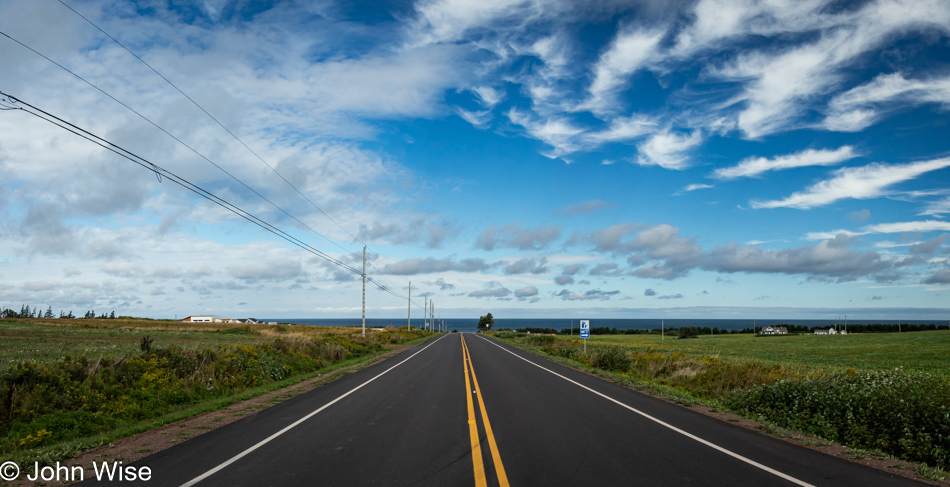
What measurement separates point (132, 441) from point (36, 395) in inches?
146

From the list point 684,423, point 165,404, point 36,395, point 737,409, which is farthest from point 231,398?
point 737,409

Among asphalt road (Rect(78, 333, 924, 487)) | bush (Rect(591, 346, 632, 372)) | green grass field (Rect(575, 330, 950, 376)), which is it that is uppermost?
asphalt road (Rect(78, 333, 924, 487))

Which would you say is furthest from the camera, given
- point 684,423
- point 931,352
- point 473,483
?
point 931,352

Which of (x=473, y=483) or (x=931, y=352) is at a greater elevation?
(x=473, y=483)

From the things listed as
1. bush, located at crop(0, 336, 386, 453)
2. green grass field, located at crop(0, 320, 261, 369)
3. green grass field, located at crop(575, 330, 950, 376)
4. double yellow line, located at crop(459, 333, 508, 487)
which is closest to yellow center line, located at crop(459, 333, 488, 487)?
double yellow line, located at crop(459, 333, 508, 487)

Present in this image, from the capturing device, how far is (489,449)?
291 inches

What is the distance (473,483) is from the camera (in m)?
5.72

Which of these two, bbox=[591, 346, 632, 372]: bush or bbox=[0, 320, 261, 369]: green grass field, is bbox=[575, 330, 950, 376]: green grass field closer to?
bbox=[591, 346, 632, 372]: bush

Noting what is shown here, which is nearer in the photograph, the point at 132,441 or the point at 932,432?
the point at 932,432

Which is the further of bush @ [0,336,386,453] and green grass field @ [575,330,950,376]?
green grass field @ [575,330,950,376]

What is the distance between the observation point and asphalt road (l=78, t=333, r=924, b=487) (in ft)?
19.9

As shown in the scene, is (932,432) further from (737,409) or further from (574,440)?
(574,440)

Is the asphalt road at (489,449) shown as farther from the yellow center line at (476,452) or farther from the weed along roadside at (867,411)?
the weed along roadside at (867,411)

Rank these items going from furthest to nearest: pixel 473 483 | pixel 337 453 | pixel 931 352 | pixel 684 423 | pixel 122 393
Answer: pixel 931 352 → pixel 122 393 → pixel 684 423 → pixel 337 453 → pixel 473 483
